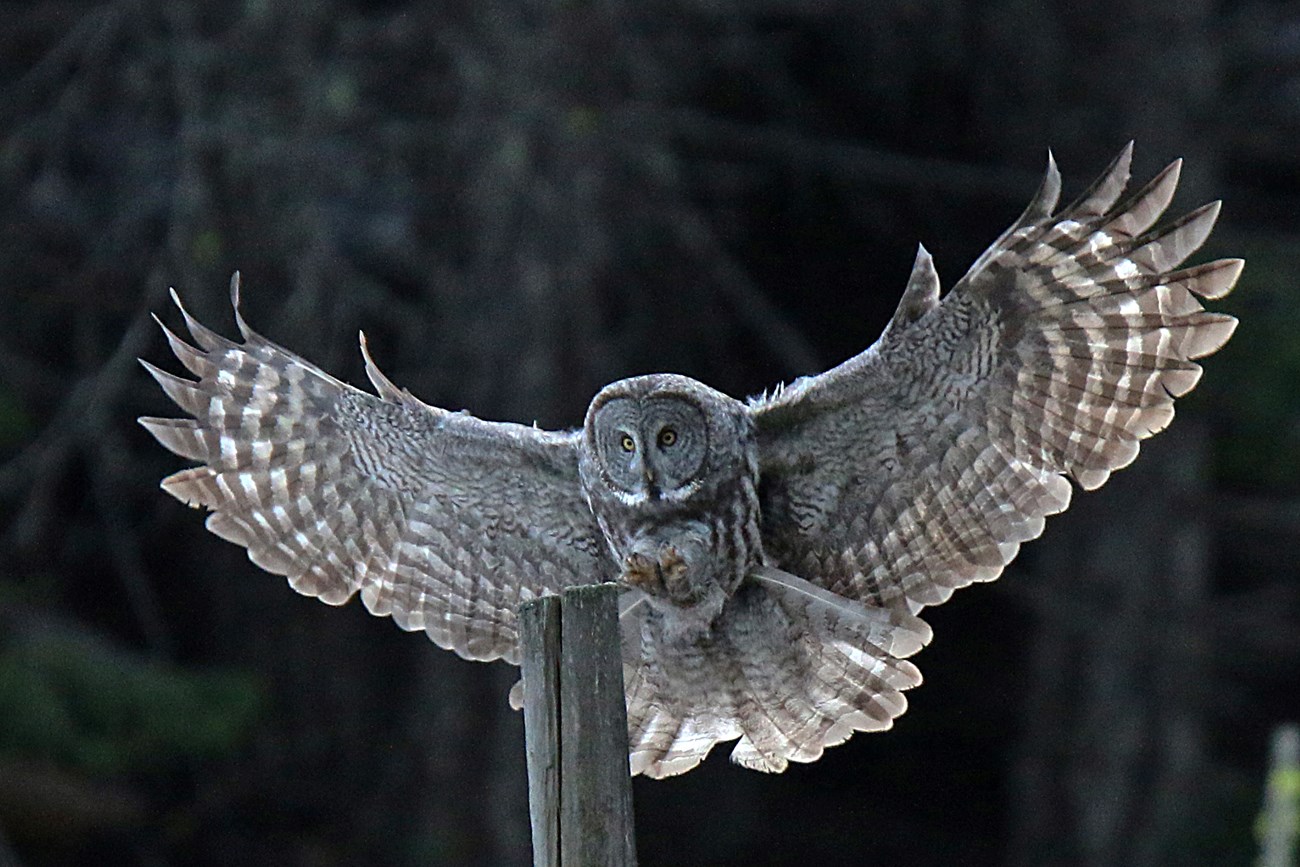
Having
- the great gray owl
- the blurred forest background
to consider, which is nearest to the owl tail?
the great gray owl

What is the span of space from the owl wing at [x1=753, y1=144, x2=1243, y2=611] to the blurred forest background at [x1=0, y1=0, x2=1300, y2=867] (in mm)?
4399

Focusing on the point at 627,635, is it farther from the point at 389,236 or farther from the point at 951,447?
the point at 389,236

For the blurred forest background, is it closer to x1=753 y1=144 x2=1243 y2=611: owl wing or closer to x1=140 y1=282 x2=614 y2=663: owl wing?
x1=140 y1=282 x2=614 y2=663: owl wing

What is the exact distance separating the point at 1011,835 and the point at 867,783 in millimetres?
1168

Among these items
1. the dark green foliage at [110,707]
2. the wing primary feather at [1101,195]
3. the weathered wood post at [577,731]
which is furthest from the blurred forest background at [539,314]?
the weathered wood post at [577,731]

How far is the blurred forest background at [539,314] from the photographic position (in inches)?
362

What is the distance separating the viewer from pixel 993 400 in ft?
14.8

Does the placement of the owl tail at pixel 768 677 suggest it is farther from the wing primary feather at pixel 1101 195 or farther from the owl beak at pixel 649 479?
the wing primary feather at pixel 1101 195

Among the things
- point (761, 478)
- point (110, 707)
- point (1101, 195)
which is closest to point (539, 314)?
point (110, 707)

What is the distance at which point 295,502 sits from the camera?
4.97 meters

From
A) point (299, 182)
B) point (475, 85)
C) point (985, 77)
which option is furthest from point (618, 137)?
point (985, 77)

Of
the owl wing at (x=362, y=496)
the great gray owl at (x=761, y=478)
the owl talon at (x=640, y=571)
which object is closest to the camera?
the great gray owl at (x=761, y=478)

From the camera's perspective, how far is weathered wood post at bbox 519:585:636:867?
3494mm

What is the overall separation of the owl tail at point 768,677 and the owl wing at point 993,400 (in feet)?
0.64
